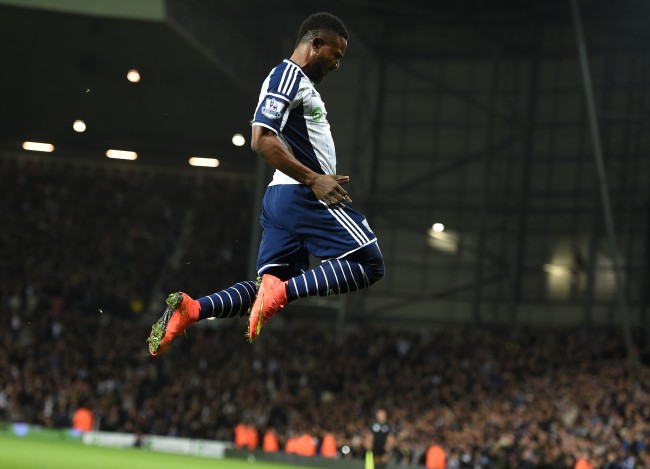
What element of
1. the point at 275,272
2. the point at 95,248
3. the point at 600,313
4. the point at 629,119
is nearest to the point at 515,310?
the point at 600,313

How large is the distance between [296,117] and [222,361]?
23.7 meters

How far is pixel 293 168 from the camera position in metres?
5.36

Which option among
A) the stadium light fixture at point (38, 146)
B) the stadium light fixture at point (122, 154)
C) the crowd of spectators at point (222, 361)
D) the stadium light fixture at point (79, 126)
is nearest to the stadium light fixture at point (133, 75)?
the crowd of spectators at point (222, 361)

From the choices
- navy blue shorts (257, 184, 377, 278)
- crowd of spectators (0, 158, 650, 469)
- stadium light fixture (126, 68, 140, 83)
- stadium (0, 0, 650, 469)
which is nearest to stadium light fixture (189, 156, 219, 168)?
stadium (0, 0, 650, 469)

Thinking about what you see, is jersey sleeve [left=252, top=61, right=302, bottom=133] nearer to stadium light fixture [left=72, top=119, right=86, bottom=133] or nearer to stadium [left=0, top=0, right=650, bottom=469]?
stadium [left=0, top=0, right=650, bottom=469]

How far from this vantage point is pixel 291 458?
712 inches

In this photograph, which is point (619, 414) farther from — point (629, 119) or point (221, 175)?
point (221, 175)

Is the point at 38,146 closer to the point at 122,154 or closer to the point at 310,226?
the point at 122,154

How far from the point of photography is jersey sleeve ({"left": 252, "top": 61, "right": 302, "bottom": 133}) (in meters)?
5.34

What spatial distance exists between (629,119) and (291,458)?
1215 centimetres

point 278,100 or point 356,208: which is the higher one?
point 356,208

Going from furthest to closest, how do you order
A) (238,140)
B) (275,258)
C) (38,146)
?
(38,146), (238,140), (275,258)

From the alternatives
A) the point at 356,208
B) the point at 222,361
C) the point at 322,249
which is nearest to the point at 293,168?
the point at 322,249

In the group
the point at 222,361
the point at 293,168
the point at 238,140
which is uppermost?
the point at 238,140
